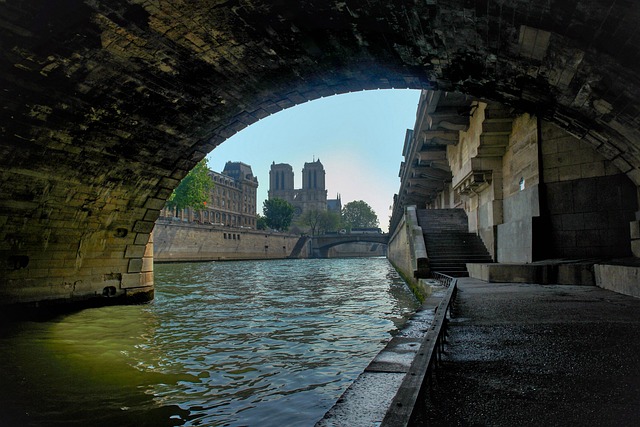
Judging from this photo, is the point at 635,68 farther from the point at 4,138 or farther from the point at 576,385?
the point at 4,138

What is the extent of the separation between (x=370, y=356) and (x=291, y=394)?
74.4 inches

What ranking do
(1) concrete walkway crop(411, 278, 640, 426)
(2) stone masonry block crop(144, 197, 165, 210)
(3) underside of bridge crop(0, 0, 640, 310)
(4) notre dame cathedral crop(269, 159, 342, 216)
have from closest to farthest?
1. (1) concrete walkway crop(411, 278, 640, 426)
2. (3) underside of bridge crop(0, 0, 640, 310)
3. (2) stone masonry block crop(144, 197, 165, 210)
4. (4) notre dame cathedral crop(269, 159, 342, 216)

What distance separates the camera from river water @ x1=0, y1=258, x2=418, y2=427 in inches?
179

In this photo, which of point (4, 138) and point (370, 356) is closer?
point (370, 356)

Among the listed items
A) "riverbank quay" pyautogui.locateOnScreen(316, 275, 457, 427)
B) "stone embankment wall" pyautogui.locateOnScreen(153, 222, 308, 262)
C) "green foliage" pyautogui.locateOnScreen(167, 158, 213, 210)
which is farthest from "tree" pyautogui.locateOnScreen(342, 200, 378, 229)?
"riverbank quay" pyautogui.locateOnScreen(316, 275, 457, 427)

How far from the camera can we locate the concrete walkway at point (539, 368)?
2.82m

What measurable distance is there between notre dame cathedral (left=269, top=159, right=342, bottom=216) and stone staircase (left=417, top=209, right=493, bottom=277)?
12750 cm

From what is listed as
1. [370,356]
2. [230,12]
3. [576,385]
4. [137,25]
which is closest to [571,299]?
[370,356]

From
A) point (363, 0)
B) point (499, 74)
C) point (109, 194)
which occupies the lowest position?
point (109, 194)

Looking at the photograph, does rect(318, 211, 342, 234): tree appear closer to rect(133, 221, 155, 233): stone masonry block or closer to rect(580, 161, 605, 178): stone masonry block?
rect(133, 221, 155, 233): stone masonry block

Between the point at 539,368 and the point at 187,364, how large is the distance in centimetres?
454

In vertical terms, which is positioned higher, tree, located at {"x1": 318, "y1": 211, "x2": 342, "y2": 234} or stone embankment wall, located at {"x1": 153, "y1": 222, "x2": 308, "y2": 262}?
tree, located at {"x1": 318, "y1": 211, "x2": 342, "y2": 234}

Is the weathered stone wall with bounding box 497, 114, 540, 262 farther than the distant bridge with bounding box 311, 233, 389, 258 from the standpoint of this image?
No

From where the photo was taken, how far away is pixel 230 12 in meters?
7.20
